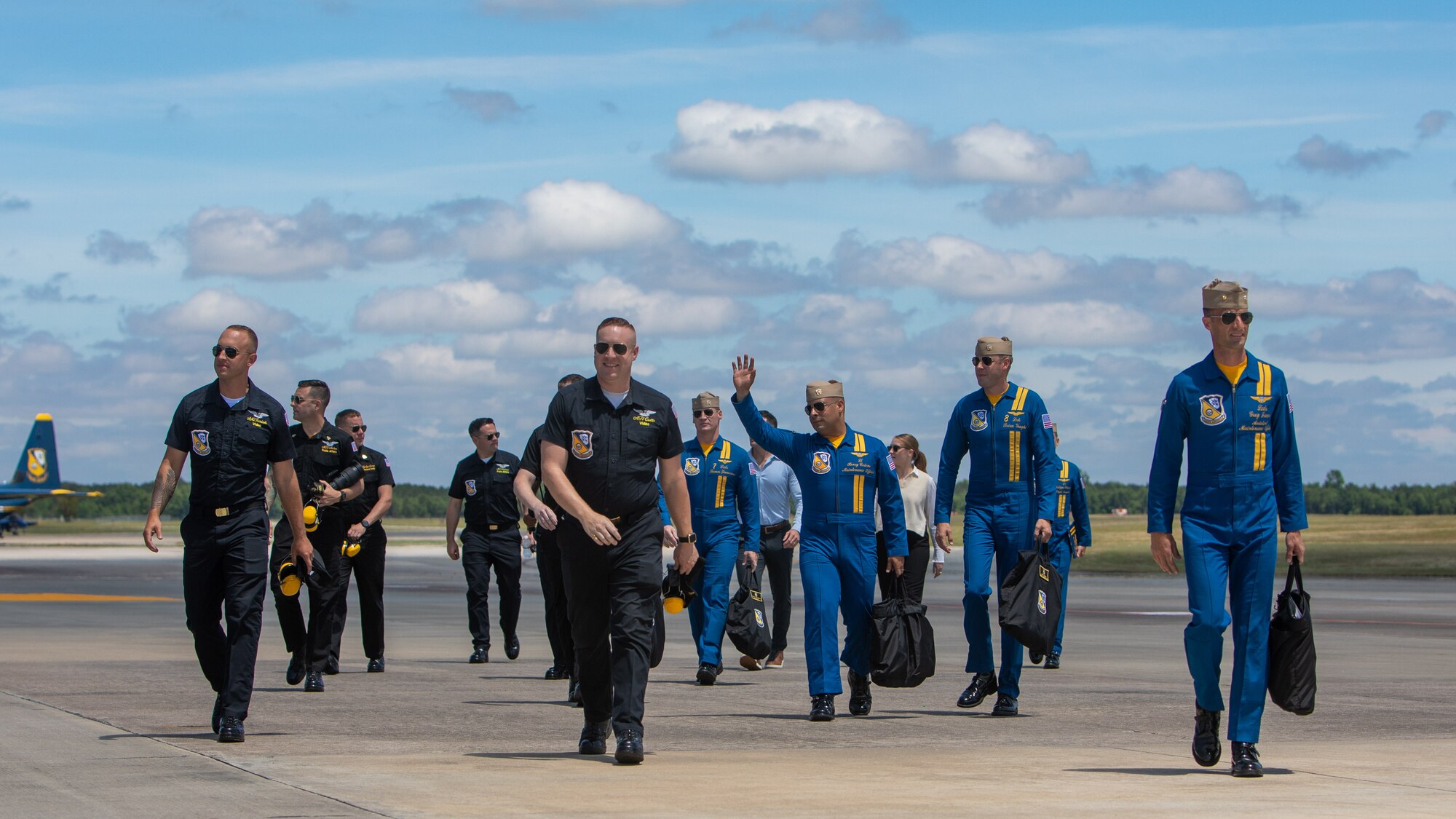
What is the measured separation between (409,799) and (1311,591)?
81.3 ft

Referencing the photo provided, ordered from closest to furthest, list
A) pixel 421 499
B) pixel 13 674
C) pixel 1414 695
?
pixel 1414 695
pixel 13 674
pixel 421 499

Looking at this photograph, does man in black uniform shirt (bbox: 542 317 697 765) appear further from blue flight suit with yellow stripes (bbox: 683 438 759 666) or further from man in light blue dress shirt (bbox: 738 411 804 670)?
man in light blue dress shirt (bbox: 738 411 804 670)

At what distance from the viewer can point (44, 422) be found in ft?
320

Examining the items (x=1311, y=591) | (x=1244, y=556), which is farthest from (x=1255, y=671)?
(x=1311, y=591)

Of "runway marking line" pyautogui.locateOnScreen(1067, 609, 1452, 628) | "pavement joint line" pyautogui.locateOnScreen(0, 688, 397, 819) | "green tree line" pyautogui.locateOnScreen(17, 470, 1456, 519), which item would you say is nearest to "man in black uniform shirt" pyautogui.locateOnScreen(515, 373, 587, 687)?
"pavement joint line" pyautogui.locateOnScreen(0, 688, 397, 819)

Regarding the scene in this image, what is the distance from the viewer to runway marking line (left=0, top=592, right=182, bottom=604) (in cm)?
2531

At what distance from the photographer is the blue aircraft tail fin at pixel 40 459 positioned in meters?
94.4

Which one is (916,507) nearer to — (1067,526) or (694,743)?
(1067,526)

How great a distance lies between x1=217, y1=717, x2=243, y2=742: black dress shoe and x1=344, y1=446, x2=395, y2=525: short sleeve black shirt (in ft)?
14.8

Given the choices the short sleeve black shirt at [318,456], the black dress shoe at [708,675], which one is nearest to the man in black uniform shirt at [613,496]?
the black dress shoe at [708,675]

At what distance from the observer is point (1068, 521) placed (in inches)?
591

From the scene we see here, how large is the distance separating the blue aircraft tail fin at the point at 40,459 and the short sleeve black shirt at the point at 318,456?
281 ft

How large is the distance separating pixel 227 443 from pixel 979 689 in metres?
4.81

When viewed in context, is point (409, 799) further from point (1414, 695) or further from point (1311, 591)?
point (1311, 591)
